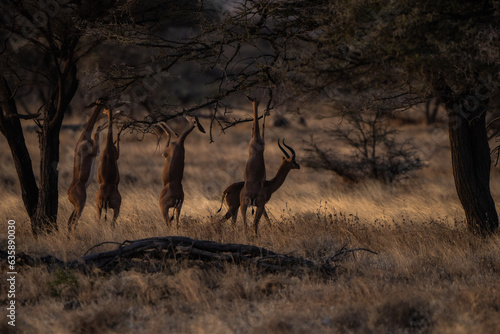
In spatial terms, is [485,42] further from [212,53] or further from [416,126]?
[416,126]

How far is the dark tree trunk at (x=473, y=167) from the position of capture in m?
9.02

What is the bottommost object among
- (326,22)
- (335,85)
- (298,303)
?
(298,303)

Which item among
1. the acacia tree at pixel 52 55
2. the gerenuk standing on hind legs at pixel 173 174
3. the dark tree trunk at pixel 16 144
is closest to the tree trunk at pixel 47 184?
the acacia tree at pixel 52 55

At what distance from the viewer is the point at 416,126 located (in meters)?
34.7

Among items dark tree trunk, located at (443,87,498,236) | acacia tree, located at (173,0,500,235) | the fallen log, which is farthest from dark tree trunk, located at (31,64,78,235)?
dark tree trunk, located at (443,87,498,236)

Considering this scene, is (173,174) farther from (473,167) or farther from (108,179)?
(473,167)

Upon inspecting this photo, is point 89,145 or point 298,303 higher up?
point 89,145

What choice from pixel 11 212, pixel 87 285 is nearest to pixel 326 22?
pixel 87 285

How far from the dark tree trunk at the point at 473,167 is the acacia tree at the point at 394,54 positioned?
14mm

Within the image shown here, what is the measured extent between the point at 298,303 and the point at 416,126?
30.3 metres

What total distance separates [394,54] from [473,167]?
8.66ft

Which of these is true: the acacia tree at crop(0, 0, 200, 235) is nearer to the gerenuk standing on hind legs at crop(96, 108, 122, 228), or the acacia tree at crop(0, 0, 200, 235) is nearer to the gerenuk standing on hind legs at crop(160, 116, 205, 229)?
the gerenuk standing on hind legs at crop(96, 108, 122, 228)

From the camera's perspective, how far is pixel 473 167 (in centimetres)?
912

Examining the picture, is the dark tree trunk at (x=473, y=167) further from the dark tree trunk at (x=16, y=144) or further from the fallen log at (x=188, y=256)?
the dark tree trunk at (x=16, y=144)
